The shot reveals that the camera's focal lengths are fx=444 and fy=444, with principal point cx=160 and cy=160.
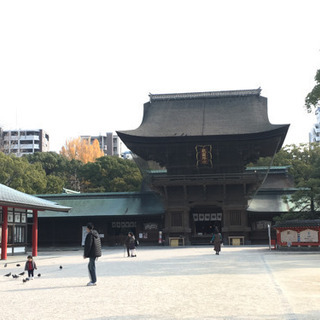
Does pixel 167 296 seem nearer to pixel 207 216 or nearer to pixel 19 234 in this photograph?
pixel 19 234

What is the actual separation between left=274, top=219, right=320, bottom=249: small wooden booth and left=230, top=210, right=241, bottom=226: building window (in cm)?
939

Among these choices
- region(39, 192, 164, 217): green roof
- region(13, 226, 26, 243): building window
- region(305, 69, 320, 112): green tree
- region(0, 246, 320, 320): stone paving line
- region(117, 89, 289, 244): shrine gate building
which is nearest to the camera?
region(0, 246, 320, 320): stone paving line

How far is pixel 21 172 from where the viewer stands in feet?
160

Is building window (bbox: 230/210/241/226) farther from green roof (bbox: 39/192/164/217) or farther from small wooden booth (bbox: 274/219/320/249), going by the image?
small wooden booth (bbox: 274/219/320/249)

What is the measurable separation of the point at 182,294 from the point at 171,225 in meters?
30.1

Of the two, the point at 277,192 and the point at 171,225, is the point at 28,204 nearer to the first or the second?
the point at 171,225

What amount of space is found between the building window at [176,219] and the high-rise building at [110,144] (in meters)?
86.9

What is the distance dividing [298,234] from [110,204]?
2077 cm

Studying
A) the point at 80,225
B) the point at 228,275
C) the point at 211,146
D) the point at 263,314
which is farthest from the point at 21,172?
the point at 263,314

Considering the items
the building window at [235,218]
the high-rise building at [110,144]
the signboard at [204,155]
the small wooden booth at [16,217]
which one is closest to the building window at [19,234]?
the small wooden booth at [16,217]

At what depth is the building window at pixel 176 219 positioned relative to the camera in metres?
40.4

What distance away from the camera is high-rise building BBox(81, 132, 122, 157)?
12962cm

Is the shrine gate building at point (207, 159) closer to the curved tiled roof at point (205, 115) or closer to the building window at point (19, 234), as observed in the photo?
the curved tiled roof at point (205, 115)

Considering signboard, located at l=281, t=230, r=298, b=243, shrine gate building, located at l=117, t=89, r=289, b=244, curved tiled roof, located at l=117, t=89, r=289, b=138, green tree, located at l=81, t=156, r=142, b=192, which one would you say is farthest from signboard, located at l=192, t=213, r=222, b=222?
green tree, located at l=81, t=156, r=142, b=192
